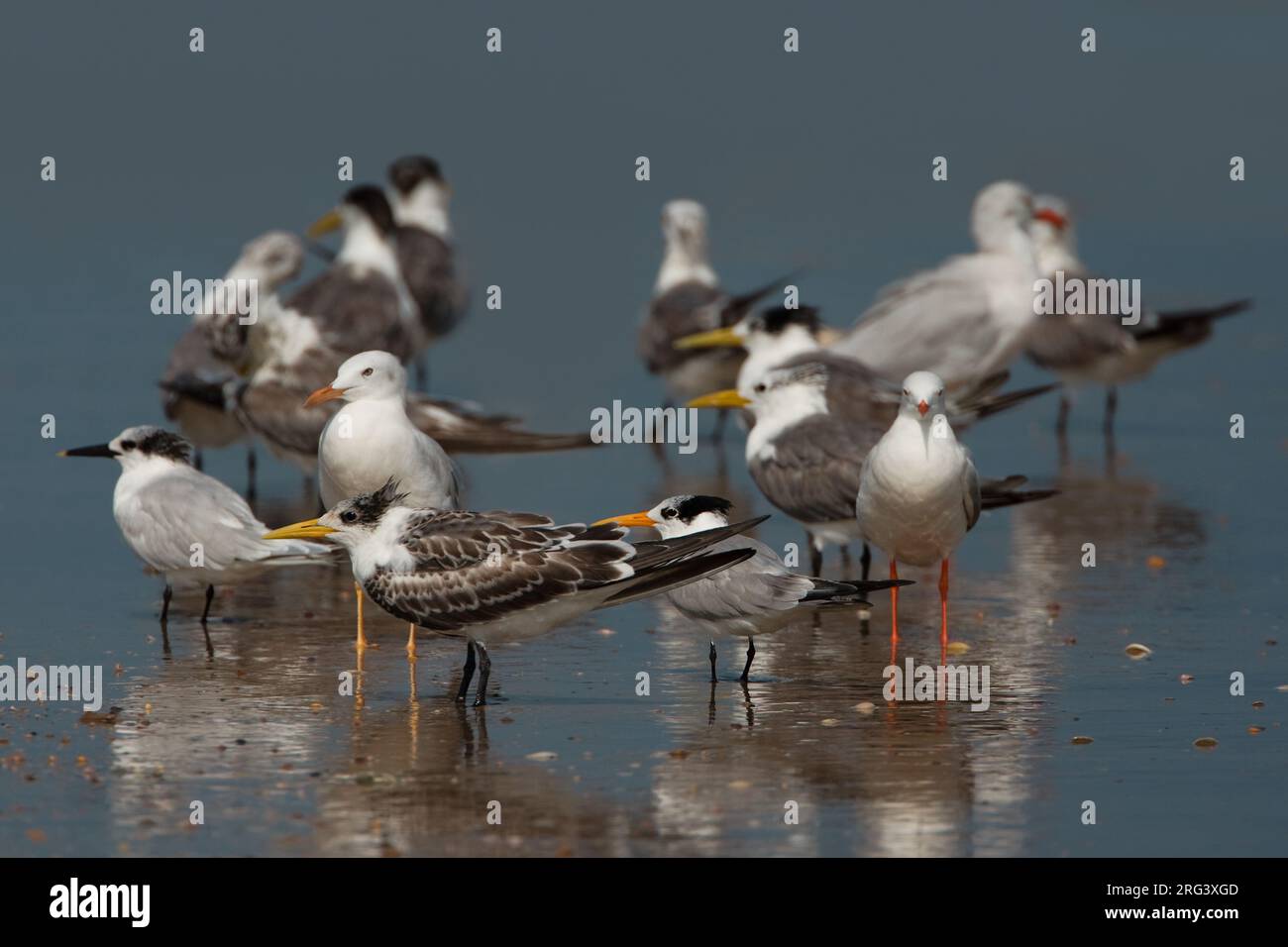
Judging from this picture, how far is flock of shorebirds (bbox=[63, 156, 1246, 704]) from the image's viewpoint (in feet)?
26.5

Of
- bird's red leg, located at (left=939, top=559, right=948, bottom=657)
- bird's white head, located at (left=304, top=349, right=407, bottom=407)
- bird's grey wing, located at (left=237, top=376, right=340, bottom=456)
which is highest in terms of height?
bird's grey wing, located at (left=237, top=376, right=340, bottom=456)

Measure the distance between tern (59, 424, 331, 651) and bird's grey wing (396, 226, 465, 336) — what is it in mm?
7861

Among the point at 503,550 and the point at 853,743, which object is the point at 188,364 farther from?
the point at 853,743

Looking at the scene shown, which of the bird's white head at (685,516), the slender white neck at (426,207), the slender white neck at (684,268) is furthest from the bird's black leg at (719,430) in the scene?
the bird's white head at (685,516)

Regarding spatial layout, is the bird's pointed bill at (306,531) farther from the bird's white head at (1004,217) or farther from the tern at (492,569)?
the bird's white head at (1004,217)

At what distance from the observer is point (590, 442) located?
12.1 m

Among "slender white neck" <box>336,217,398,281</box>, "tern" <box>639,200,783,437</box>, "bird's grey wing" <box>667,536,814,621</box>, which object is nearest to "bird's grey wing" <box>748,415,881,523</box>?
"bird's grey wing" <box>667,536,814,621</box>

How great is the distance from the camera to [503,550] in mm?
8047

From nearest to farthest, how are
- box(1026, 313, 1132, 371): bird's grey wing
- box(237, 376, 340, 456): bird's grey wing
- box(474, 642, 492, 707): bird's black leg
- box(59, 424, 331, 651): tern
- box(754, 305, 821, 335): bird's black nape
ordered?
box(474, 642, 492, 707): bird's black leg → box(59, 424, 331, 651): tern → box(237, 376, 340, 456): bird's grey wing → box(754, 305, 821, 335): bird's black nape → box(1026, 313, 1132, 371): bird's grey wing

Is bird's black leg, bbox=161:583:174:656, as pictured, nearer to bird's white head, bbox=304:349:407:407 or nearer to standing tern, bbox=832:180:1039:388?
bird's white head, bbox=304:349:407:407

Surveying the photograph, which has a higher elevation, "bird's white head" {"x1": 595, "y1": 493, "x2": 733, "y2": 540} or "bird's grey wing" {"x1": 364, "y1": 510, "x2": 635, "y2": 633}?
"bird's white head" {"x1": 595, "y1": 493, "x2": 733, "y2": 540}

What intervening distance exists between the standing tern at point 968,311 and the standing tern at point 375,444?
523 cm

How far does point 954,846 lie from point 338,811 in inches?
71.4
